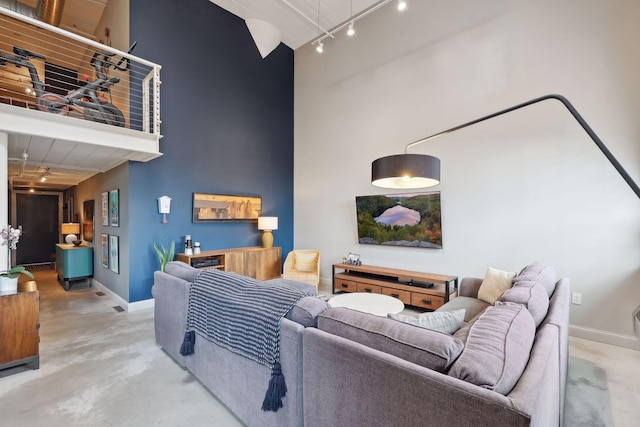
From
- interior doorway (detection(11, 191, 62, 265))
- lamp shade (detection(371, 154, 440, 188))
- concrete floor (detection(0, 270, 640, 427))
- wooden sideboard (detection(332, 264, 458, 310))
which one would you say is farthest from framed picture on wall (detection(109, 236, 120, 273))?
interior doorway (detection(11, 191, 62, 265))

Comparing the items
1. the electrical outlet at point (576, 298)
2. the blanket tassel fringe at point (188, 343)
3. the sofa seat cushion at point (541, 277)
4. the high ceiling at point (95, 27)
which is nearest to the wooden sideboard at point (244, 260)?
the high ceiling at point (95, 27)

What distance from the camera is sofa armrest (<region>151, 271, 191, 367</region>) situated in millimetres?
2541

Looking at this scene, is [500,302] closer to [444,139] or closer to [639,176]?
[639,176]

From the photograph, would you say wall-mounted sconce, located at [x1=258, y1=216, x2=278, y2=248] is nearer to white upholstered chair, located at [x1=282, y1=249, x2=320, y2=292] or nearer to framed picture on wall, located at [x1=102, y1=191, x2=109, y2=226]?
white upholstered chair, located at [x1=282, y1=249, x2=320, y2=292]

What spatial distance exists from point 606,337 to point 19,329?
5.86 m

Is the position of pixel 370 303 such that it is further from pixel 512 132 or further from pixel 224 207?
pixel 224 207

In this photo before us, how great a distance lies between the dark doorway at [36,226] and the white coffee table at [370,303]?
31.0 feet

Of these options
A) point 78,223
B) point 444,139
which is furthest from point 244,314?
point 78,223

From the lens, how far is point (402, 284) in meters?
4.41

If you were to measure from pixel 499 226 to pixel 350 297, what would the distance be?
2283mm

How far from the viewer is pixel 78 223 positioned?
22.5ft

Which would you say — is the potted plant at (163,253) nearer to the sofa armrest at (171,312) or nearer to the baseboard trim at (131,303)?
the baseboard trim at (131,303)

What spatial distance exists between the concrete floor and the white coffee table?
1424 mm

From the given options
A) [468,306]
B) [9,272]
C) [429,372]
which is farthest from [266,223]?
[429,372]
